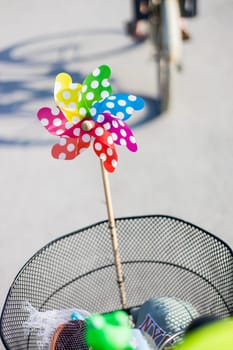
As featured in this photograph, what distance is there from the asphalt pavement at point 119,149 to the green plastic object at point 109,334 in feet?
2.87

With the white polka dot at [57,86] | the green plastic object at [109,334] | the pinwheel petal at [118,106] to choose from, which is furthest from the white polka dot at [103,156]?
the green plastic object at [109,334]

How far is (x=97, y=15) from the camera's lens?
3541 millimetres

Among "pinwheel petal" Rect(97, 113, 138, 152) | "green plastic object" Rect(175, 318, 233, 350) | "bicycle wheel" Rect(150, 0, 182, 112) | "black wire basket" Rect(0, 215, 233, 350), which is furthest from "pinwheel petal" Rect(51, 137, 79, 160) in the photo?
"bicycle wheel" Rect(150, 0, 182, 112)

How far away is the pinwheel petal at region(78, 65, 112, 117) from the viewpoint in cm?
165

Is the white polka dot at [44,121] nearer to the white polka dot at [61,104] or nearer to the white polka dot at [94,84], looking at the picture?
the white polka dot at [61,104]

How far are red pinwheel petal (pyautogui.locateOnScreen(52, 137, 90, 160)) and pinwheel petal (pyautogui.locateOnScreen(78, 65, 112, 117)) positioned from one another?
0.09 m

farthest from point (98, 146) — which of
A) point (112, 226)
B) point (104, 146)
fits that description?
point (112, 226)

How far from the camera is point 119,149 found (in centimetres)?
277

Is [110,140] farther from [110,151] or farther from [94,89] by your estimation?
[94,89]

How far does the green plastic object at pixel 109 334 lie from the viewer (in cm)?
149

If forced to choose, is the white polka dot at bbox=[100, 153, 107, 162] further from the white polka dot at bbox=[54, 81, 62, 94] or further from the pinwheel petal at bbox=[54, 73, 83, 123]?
the white polka dot at bbox=[54, 81, 62, 94]

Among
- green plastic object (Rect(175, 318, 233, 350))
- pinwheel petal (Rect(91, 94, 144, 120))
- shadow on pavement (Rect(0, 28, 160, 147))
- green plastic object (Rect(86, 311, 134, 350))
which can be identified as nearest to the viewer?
green plastic object (Rect(175, 318, 233, 350))

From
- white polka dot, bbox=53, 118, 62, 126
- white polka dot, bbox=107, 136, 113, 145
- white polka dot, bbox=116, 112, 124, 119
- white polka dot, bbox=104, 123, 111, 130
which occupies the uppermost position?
white polka dot, bbox=116, 112, 124, 119

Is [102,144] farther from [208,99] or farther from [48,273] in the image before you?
[208,99]
